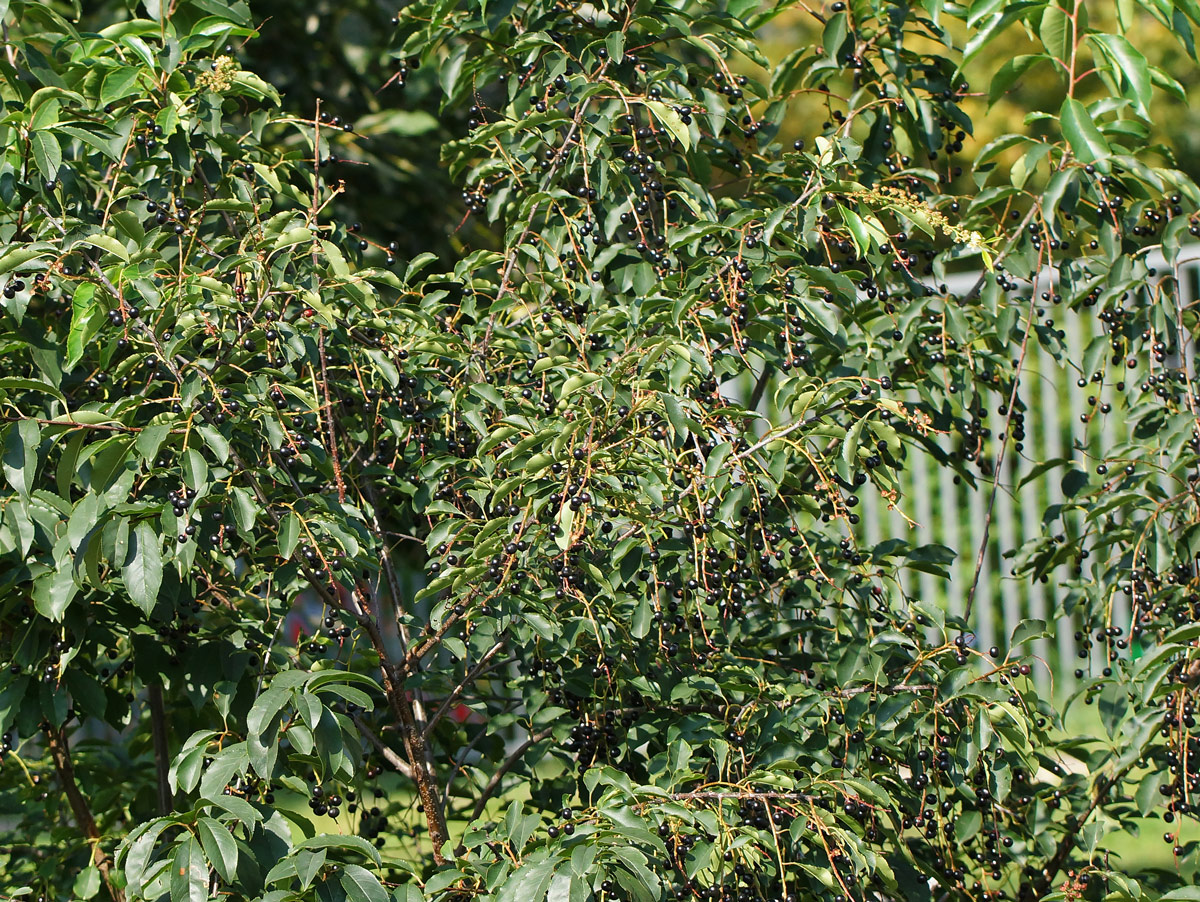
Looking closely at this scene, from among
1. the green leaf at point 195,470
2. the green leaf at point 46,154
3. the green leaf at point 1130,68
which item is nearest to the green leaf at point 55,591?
the green leaf at point 195,470

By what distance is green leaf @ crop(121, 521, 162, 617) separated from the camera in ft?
5.38

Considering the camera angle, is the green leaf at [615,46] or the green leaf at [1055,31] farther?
the green leaf at [1055,31]

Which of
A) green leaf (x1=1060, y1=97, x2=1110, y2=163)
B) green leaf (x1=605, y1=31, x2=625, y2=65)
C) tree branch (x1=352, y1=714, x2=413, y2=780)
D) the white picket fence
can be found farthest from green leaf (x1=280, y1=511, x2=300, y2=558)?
the white picket fence

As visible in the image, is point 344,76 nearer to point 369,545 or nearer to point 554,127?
point 554,127

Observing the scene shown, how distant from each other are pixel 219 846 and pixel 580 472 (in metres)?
0.68

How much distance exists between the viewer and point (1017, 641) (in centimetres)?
197

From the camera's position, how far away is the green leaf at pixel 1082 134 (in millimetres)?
2160

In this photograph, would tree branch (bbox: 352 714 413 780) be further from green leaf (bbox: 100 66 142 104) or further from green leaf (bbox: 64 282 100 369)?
green leaf (bbox: 100 66 142 104)

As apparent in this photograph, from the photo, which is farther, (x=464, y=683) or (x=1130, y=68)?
(x=1130, y=68)

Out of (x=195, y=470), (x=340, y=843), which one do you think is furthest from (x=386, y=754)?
(x=195, y=470)

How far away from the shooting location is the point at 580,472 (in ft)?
5.88

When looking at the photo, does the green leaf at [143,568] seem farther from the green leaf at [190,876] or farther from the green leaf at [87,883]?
the green leaf at [87,883]

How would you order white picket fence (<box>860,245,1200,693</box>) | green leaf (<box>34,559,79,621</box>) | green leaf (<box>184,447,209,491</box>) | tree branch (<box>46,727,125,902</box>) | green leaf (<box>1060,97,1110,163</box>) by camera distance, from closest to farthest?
green leaf (<box>184,447,209,491</box>) < green leaf (<box>34,559,79,621</box>) < green leaf (<box>1060,97,1110,163</box>) < tree branch (<box>46,727,125,902</box>) < white picket fence (<box>860,245,1200,693</box>)

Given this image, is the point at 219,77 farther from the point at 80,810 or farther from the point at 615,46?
the point at 80,810
